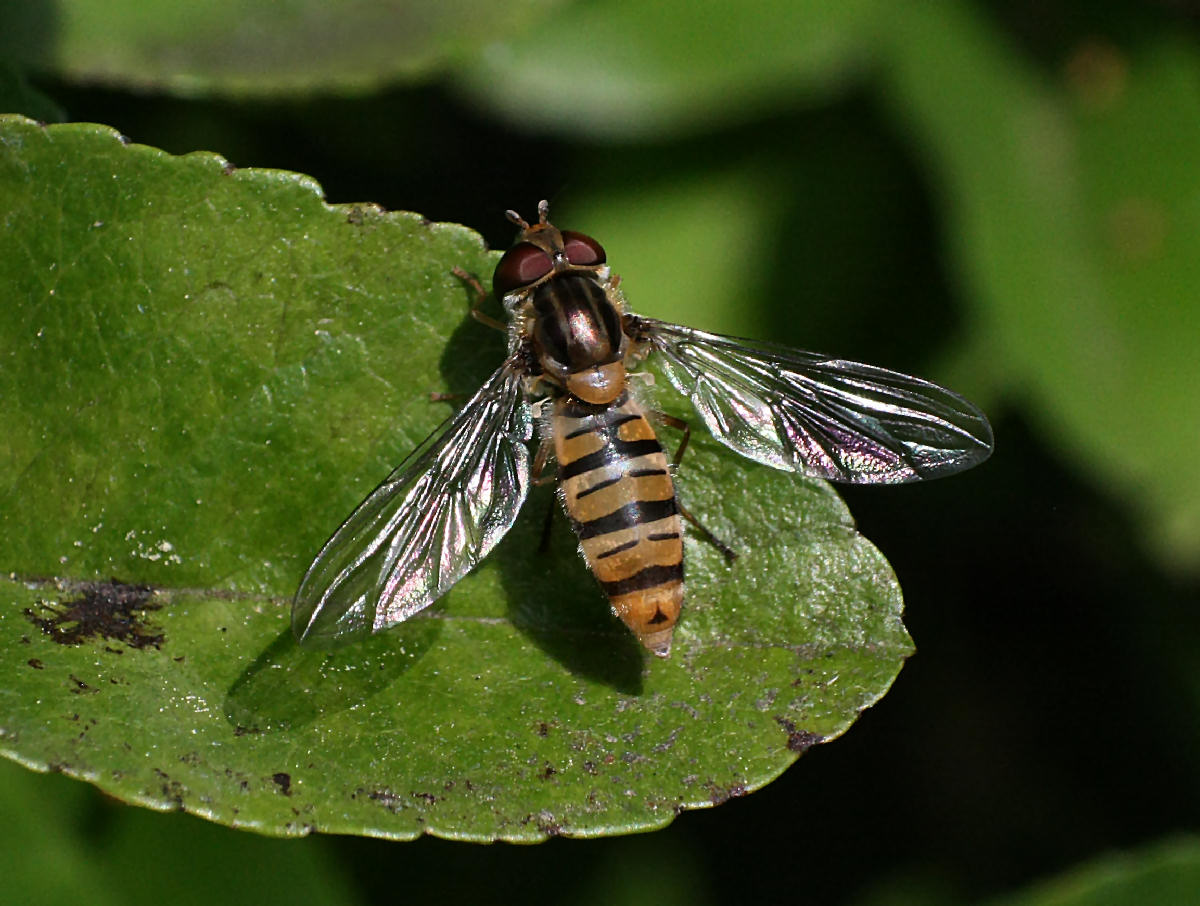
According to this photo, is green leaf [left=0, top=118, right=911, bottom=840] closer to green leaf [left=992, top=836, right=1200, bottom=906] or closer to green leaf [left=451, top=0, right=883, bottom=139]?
green leaf [left=992, top=836, right=1200, bottom=906]

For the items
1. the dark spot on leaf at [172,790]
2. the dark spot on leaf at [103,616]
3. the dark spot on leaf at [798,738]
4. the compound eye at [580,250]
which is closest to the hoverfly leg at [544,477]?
the compound eye at [580,250]

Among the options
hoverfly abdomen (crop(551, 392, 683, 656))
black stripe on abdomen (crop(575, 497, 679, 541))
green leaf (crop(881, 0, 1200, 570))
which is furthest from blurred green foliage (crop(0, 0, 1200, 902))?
black stripe on abdomen (crop(575, 497, 679, 541))

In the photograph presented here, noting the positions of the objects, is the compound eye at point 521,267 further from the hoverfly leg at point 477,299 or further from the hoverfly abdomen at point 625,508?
the hoverfly abdomen at point 625,508

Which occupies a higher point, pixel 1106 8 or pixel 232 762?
pixel 1106 8

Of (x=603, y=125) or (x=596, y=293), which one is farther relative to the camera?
(x=603, y=125)

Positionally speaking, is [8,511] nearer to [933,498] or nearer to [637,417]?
[637,417]

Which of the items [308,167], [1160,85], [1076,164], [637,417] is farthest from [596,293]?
[1160,85]
